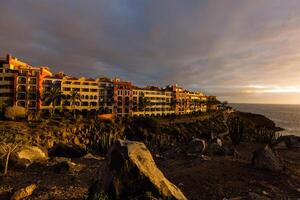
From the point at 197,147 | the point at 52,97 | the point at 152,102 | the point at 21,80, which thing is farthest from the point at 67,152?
the point at 152,102

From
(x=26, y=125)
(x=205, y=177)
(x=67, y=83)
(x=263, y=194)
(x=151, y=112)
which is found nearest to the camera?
(x=263, y=194)

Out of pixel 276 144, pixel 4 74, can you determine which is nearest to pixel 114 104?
pixel 4 74

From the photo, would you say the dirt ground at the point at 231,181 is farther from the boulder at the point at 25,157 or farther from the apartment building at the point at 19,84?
the apartment building at the point at 19,84

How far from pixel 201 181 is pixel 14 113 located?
189 feet

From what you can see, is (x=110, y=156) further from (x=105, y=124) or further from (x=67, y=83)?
(x=67, y=83)

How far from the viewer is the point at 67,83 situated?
80.2 m

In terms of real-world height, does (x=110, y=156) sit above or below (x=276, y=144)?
above

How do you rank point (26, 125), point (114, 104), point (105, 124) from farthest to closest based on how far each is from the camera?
point (114, 104), point (105, 124), point (26, 125)

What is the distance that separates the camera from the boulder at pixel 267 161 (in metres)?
12.9

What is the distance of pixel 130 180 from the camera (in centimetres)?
718

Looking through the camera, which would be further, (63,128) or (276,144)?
(63,128)

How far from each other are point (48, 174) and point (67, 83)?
238 ft

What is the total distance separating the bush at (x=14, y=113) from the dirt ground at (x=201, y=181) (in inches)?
1972

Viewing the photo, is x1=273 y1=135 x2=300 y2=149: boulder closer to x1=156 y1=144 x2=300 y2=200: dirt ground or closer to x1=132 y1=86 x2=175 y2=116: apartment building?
x1=156 y1=144 x2=300 y2=200: dirt ground
